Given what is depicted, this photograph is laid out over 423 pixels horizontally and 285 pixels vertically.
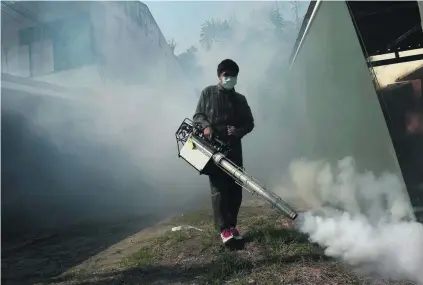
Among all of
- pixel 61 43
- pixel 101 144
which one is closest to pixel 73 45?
pixel 61 43

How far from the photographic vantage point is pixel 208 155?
345cm

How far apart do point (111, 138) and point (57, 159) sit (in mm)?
1541

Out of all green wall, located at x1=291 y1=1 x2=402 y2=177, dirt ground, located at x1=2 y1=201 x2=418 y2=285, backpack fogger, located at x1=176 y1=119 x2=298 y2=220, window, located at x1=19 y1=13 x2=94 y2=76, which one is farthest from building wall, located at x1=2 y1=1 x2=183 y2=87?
backpack fogger, located at x1=176 y1=119 x2=298 y2=220

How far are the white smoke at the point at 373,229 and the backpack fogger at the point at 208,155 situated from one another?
1.89ft

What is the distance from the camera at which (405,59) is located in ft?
13.2

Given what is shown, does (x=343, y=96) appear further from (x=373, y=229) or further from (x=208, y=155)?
(x=208, y=155)

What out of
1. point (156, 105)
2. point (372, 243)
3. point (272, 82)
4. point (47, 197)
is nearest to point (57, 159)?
point (47, 197)

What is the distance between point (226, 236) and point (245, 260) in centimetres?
44

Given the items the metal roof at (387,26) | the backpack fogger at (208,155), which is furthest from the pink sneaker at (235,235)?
the metal roof at (387,26)

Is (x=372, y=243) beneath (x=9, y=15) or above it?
beneath

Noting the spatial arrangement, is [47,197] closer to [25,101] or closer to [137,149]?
[25,101]

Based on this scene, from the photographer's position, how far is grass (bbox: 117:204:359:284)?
2660 mm

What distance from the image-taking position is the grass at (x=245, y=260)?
2.66 metres

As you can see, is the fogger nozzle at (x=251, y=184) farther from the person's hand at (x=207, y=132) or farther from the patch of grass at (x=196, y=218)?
the patch of grass at (x=196, y=218)
